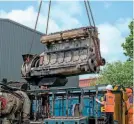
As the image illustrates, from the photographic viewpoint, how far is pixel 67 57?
11297 mm

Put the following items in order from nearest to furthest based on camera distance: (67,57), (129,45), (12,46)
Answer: (67,57)
(12,46)
(129,45)

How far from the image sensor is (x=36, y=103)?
11.2m

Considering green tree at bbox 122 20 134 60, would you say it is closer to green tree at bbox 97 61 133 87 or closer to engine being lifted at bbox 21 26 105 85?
green tree at bbox 97 61 133 87

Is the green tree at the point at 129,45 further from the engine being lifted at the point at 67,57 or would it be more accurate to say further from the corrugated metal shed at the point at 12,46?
the engine being lifted at the point at 67,57

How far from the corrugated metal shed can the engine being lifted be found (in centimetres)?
1182

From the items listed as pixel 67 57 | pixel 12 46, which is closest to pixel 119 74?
pixel 12 46

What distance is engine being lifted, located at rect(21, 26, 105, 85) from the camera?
10.8m

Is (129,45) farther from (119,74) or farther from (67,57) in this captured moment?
(67,57)

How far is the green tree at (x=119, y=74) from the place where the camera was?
1161 inches

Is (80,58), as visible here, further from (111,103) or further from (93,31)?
(111,103)

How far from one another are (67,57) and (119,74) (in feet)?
64.9

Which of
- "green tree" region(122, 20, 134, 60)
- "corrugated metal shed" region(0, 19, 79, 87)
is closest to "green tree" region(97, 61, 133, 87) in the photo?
"green tree" region(122, 20, 134, 60)

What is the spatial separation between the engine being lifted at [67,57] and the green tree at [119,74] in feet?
55.9

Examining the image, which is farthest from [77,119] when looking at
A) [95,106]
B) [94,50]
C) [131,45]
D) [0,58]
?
[131,45]
